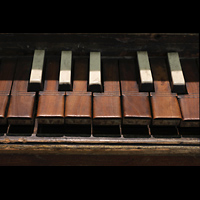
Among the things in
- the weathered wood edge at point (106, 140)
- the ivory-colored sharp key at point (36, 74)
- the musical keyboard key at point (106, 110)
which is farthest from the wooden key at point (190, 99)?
the ivory-colored sharp key at point (36, 74)

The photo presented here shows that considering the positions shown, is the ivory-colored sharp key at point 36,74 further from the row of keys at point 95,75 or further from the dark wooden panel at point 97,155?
the dark wooden panel at point 97,155

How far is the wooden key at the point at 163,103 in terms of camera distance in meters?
1.59

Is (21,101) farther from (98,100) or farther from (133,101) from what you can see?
(133,101)

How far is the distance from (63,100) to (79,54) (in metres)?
0.49

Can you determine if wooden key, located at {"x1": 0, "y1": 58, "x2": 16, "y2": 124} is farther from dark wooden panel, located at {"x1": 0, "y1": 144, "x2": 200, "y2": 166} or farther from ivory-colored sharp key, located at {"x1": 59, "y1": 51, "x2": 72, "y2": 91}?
ivory-colored sharp key, located at {"x1": 59, "y1": 51, "x2": 72, "y2": 91}

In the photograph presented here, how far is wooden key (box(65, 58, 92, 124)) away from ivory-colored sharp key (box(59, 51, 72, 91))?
0.06 m

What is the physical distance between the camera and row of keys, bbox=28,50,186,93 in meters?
1.69

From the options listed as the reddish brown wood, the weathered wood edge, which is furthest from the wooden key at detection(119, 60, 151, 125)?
the reddish brown wood

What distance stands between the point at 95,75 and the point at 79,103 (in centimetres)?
25

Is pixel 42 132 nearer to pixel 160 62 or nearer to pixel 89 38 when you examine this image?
pixel 89 38

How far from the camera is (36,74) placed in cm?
171

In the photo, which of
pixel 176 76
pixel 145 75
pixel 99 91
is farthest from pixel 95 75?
pixel 176 76

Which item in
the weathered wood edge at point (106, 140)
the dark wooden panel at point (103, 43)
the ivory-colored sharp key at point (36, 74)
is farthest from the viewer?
the dark wooden panel at point (103, 43)

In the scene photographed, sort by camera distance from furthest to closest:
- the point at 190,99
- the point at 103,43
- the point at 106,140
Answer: the point at 103,43 → the point at 190,99 → the point at 106,140
